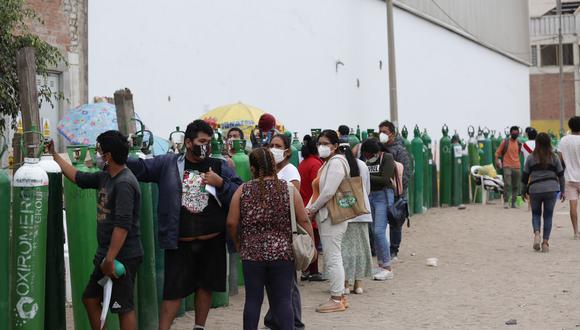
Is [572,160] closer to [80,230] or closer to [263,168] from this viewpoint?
[263,168]

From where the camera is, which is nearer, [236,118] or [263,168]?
[263,168]

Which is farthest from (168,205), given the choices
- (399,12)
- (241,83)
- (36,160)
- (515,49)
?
(515,49)

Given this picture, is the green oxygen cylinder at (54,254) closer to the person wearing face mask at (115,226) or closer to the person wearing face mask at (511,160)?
the person wearing face mask at (115,226)

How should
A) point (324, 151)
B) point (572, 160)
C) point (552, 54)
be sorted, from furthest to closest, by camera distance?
point (552, 54) → point (572, 160) → point (324, 151)

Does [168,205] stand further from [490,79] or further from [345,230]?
[490,79]

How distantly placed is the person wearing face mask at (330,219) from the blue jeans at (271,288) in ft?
7.08

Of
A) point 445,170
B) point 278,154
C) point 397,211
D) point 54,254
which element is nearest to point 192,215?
point 54,254

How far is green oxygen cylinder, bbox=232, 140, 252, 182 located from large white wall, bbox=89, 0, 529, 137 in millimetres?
4918

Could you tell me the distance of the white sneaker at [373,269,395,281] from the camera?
11289 millimetres

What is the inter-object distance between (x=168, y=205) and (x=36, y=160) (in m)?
1.05

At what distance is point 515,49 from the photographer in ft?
158

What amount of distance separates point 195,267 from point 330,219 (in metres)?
2.19

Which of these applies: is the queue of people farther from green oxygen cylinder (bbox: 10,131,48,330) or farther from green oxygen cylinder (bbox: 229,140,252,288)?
green oxygen cylinder (bbox: 229,140,252,288)

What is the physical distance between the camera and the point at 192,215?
719 cm
